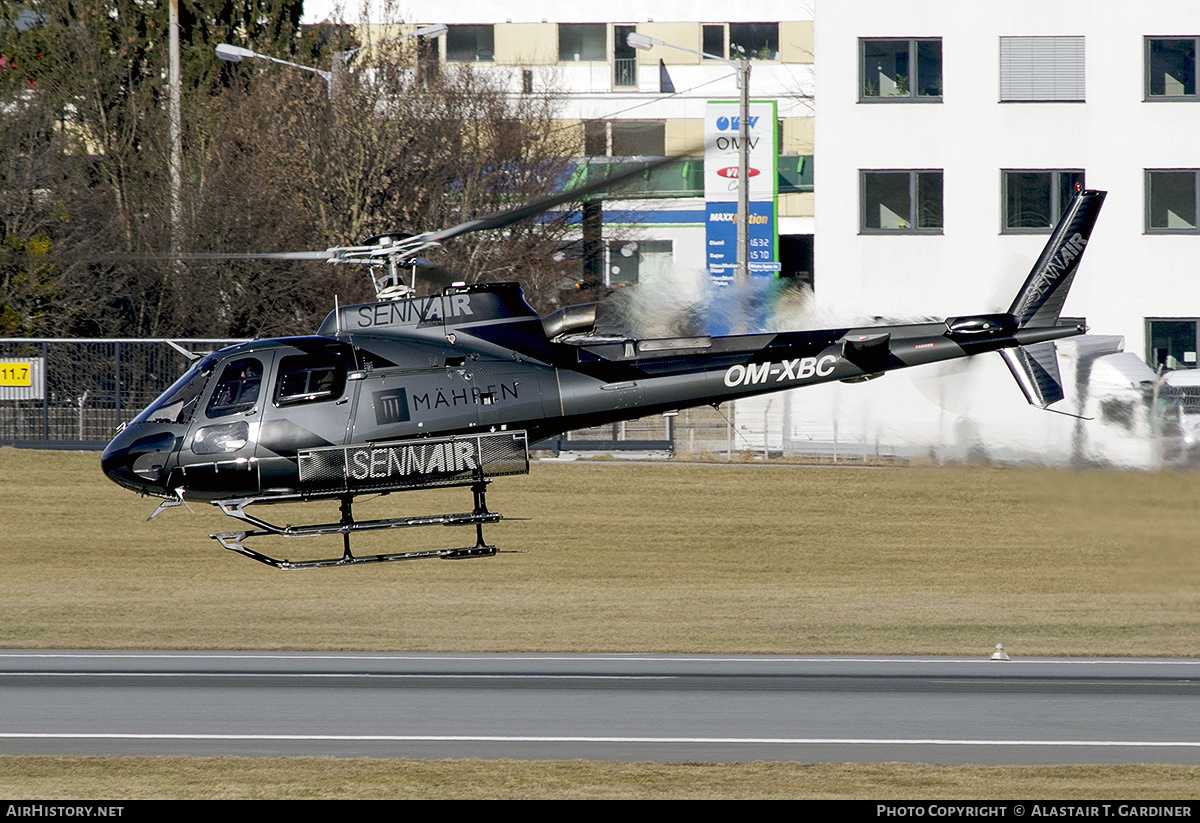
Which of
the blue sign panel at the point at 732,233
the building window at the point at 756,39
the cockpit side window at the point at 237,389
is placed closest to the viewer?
the cockpit side window at the point at 237,389

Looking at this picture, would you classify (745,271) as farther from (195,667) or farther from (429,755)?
(429,755)

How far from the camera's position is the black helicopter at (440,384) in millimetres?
18234

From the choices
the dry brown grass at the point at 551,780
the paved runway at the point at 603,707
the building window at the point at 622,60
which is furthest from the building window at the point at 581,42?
the dry brown grass at the point at 551,780

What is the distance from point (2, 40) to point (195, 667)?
95.4 ft

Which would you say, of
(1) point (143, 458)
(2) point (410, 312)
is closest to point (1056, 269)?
(2) point (410, 312)

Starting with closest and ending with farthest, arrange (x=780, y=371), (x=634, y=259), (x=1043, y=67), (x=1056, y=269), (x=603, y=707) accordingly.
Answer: (x=780, y=371), (x=1056, y=269), (x=603, y=707), (x=1043, y=67), (x=634, y=259)

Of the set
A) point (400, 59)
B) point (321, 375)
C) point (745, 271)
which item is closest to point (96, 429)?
point (400, 59)

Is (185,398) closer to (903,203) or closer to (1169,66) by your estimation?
(903,203)

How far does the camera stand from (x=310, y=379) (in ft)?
60.0

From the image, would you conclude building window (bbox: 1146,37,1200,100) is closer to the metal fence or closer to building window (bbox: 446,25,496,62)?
the metal fence

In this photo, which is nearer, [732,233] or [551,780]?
[551,780]

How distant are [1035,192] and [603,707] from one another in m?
27.1

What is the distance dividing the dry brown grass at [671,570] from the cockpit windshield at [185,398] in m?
12.4

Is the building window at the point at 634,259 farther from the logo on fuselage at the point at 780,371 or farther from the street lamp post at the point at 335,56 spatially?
the logo on fuselage at the point at 780,371
